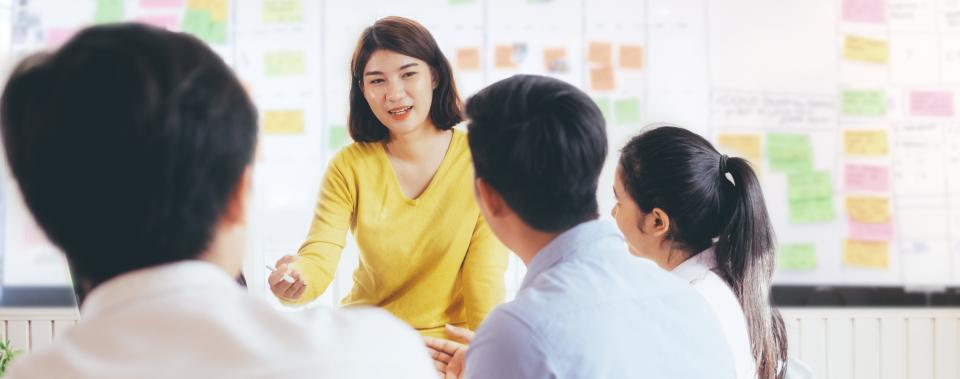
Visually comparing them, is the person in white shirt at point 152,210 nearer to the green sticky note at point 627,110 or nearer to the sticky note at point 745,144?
the green sticky note at point 627,110

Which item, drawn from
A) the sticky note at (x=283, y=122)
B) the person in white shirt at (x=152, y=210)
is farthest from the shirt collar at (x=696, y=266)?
the sticky note at (x=283, y=122)

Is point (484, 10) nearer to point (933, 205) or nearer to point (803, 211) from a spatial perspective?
point (803, 211)

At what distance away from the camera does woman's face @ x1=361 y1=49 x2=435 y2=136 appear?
209 cm

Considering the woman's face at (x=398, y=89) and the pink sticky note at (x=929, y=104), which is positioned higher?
the woman's face at (x=398, y=89)

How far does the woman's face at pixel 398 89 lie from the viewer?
6.86 ft

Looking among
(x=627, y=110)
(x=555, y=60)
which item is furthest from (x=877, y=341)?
(x=555, y=60)

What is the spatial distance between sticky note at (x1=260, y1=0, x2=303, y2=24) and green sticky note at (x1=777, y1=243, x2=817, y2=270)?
1.96 metres

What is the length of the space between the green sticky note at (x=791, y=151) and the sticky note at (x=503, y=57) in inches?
38.4

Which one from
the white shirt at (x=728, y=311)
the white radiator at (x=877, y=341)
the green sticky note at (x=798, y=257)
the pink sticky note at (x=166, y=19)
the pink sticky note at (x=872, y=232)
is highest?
the pink sticky note at (x=166, y=19)

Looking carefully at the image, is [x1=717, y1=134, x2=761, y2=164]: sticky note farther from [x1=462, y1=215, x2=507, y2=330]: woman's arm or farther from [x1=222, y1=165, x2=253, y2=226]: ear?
[x1=222, y1=165, x2=253, y2=226]: ear

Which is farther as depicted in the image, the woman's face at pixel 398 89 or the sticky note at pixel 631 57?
the sticky note at pixel 631 57

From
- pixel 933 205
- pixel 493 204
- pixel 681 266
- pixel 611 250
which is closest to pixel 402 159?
pixel 681 266

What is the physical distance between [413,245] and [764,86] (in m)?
1.69

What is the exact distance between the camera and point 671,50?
3.19m
